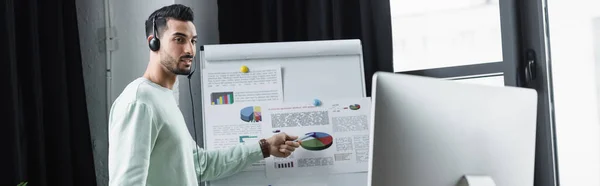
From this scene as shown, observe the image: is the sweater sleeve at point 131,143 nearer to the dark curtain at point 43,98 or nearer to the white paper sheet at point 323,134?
the white paper sheet at point 323,134

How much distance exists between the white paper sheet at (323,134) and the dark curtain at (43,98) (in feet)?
3.19

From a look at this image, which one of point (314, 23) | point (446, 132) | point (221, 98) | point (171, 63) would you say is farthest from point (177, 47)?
point (446, 132)

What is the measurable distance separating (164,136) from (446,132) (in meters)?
1.23

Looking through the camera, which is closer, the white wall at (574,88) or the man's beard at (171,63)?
the man's beard at (171,63)

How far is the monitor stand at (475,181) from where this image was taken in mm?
1325

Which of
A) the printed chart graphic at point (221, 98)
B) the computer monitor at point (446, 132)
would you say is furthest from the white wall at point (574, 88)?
the computer monitor at point (446, 132)

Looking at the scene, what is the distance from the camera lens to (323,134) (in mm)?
2619

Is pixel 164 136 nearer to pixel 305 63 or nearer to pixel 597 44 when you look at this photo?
pixel 305 63

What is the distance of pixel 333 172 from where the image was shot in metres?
2.61

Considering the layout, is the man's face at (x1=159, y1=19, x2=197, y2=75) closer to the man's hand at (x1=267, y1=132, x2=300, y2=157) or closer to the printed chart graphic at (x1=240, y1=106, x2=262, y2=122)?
the printed chart graphic at (x1=240, y1=106, x2=262, y2=122)

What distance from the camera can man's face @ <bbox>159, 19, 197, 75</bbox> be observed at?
2451 mm

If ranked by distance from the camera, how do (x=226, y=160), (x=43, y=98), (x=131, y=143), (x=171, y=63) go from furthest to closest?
(x=43, y=98) → (x=226, y=160) → (x=171, y=63) → (x=131, y=143)

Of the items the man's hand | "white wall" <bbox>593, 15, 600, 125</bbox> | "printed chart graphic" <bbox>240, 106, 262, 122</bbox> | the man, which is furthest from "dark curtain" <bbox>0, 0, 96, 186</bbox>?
"white wall" <bbox>593, 15, 600, 125</bbox>

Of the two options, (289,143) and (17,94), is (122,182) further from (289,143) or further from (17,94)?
(17,94)
